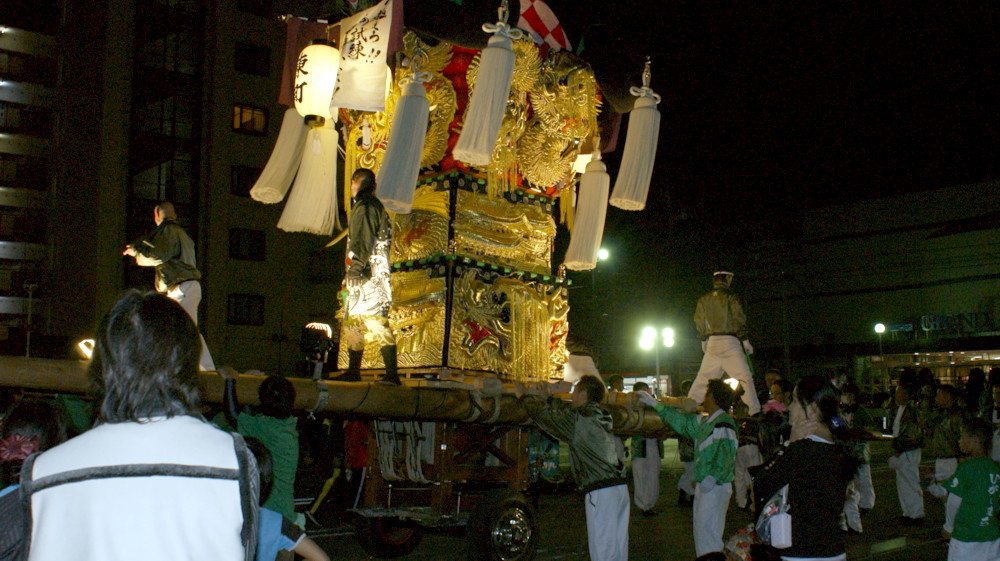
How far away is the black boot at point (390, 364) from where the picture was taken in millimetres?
6031

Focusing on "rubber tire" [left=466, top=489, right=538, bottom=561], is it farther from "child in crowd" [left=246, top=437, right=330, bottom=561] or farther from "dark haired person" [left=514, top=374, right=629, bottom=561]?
"child in crowd" [left=246, top=437, right=330, bottom=561]

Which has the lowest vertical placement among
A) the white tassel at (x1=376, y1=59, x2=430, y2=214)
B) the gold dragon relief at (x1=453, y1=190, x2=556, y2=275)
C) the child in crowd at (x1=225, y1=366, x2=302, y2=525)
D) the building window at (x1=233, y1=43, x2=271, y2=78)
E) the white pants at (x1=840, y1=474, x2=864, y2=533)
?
the white pants at (x1=840, y1=474, x2=864, y2=533)

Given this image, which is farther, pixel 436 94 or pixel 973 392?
pixel 973 392

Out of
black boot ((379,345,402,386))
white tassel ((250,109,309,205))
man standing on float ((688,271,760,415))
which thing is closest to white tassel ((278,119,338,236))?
white tassel ((250,109,309,205))

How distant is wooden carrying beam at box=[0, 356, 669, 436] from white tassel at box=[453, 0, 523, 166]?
1.82 m

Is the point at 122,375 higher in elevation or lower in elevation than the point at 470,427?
higher

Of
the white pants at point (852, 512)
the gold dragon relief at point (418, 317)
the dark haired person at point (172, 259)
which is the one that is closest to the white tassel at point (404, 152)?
the gold dragon relief at point (418, 317)

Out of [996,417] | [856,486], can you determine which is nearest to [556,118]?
[856,486]

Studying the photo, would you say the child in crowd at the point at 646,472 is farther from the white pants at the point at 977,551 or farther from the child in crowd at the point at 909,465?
the white pants at the point at 977,551

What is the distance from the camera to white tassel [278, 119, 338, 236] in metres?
6.84

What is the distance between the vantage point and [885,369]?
93.9ft

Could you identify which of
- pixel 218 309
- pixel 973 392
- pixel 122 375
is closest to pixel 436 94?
pixel 122 375

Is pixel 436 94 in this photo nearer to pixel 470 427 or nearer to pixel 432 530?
pixel 470 427

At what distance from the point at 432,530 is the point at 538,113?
12.8 feet
